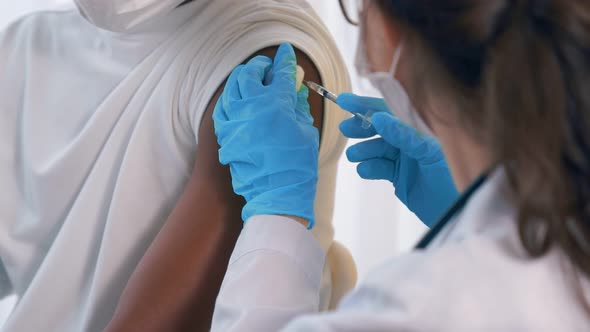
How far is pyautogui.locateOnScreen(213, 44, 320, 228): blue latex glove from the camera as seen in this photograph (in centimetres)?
113

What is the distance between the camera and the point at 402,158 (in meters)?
1.27

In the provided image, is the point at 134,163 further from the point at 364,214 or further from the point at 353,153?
the point at 364,214

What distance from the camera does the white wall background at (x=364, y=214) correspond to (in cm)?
195

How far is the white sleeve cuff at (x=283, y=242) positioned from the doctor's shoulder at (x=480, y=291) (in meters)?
0.42

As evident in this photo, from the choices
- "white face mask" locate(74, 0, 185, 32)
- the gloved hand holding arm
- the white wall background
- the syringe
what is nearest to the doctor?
the gloved hand holding arm

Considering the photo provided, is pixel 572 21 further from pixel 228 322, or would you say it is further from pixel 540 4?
pixel 228 322

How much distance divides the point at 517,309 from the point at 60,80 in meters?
1.09

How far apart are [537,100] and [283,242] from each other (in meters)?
0.54

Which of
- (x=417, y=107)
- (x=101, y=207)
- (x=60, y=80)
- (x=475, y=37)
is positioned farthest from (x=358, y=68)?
(x=60, y=80)

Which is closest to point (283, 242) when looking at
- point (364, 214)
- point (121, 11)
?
point (121, 11)

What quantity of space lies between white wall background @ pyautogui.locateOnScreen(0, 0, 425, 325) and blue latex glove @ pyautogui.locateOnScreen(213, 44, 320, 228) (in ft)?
2.63

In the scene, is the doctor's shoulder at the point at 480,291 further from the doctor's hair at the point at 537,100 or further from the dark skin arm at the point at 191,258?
the dark skin arm at the point at 191,258

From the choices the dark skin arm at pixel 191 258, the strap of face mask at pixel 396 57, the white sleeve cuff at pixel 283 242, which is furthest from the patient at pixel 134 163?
the strap of face mask at pixel 396 57

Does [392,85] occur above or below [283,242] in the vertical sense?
above
